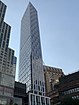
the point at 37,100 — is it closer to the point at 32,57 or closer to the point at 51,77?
the point at 32,57

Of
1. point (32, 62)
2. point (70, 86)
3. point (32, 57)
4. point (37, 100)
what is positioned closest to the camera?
point (70, 86)

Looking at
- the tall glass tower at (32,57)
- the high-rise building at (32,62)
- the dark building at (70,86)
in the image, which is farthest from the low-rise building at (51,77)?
the dark building at (70,86)

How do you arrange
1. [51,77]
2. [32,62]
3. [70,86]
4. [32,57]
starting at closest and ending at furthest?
[70,86], [32,62], [32,57], [51,77]

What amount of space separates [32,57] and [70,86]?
6125cm

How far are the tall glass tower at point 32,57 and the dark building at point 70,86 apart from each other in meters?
37.9

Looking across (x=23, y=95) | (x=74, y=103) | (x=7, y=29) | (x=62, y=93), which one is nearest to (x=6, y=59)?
(x=7, y=29)

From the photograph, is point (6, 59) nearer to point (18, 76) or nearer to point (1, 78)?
point (18, 76)

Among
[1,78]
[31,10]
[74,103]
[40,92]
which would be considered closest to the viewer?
[74,103]

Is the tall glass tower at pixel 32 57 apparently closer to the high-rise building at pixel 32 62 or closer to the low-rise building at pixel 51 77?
Result: the high-rise building at pixel 32 62

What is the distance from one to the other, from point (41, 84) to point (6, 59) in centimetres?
4908

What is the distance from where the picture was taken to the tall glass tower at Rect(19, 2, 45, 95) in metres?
143

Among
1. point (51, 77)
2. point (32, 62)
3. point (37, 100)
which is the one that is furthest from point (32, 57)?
point (37, 100)

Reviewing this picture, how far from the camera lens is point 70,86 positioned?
96.8 meters

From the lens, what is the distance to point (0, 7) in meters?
192
